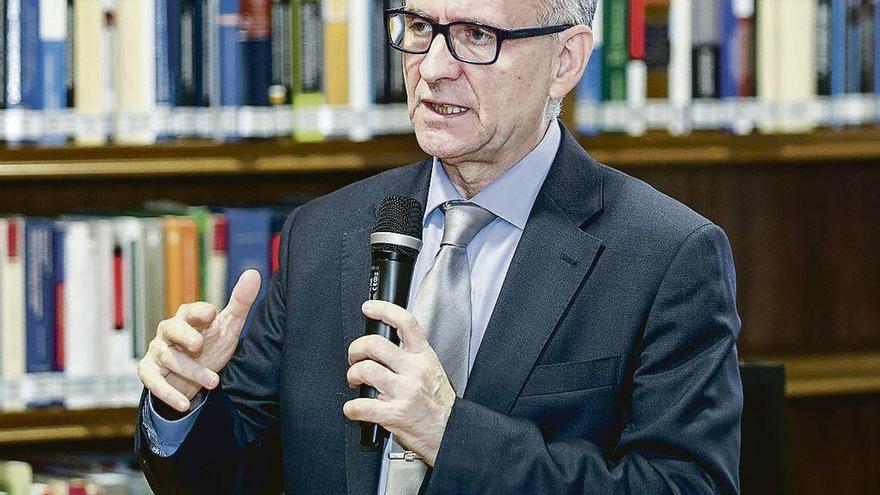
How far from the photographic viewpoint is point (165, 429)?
1481mm

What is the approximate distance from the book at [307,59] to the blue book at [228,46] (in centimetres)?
11

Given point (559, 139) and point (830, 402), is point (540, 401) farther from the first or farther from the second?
point (830, 402)

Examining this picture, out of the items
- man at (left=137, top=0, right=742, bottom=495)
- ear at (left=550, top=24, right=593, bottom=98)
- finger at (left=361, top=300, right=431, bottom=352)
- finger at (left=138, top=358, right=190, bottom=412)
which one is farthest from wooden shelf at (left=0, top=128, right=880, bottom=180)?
finger at (left=361, top=300, right=431, bottom=352)

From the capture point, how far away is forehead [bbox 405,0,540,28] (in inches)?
56.2

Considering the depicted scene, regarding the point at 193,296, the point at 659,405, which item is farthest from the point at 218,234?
the point at 659,405

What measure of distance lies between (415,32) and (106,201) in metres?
1.31

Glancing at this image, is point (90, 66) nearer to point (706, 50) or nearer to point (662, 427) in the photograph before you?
point (706, 50)

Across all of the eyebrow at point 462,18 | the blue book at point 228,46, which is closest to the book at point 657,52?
the blue book at point 228,46

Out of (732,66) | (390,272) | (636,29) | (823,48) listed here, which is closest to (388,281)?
(390,272)

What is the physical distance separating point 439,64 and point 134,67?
0.96 metres

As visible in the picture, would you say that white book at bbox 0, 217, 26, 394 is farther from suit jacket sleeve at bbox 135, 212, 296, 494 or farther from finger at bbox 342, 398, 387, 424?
A: finger at bbox 342, 398, 387, 424

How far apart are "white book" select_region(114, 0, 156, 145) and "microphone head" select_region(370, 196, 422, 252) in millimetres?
920

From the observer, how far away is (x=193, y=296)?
228 centimetres

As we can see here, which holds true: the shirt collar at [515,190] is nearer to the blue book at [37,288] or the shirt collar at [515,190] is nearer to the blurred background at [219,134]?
the blurred background at [219,134]
